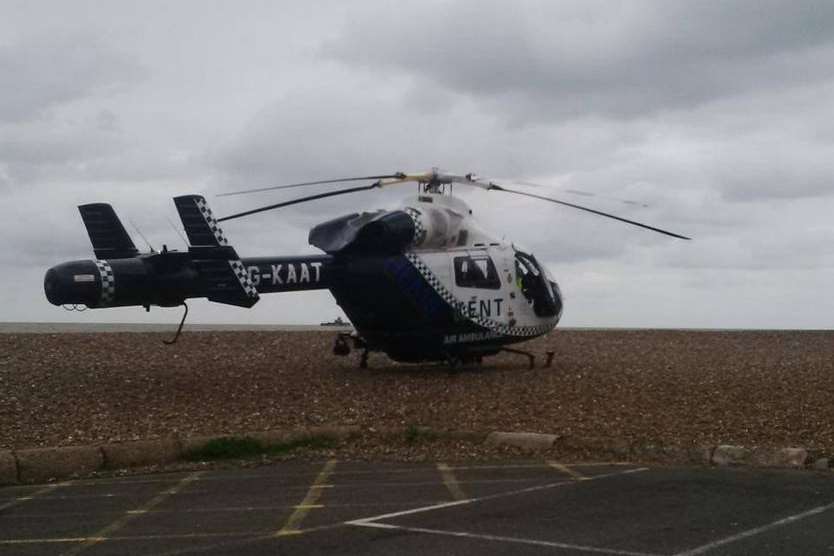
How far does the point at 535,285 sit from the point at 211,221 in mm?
8067

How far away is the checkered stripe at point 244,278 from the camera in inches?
671

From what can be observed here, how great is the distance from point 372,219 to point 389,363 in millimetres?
5443

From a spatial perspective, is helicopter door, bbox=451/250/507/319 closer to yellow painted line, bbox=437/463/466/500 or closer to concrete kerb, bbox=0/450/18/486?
yellow painted line, bbox=437/463/466/500

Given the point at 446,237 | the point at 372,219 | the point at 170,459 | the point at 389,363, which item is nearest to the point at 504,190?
the point at 446,237

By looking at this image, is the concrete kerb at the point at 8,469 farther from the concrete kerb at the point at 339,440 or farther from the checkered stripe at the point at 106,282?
the checkered stripe at the point at 106,282

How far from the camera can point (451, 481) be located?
35.4ft

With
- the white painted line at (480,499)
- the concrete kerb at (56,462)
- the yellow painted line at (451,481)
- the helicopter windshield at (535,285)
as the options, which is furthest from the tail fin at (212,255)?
the white painted line at (480,499)

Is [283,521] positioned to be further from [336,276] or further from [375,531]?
[336,276]

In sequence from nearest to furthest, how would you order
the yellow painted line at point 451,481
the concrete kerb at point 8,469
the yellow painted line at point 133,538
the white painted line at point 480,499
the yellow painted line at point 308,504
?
the yellow painted line at point 133,538 < the yellow painted line at point 308,504 < the white painted line at point 480,499 < the yellow painted line at point 451,481 < the concrete kerb at point 8,469

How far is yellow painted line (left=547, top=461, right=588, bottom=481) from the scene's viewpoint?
10727 millimetres

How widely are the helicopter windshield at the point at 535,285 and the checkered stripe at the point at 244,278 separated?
6.48 meters

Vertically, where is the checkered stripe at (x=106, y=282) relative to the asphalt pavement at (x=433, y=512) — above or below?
above

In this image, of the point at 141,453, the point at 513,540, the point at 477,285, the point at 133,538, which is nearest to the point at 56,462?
the point at 141,453

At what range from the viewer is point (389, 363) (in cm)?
2338
